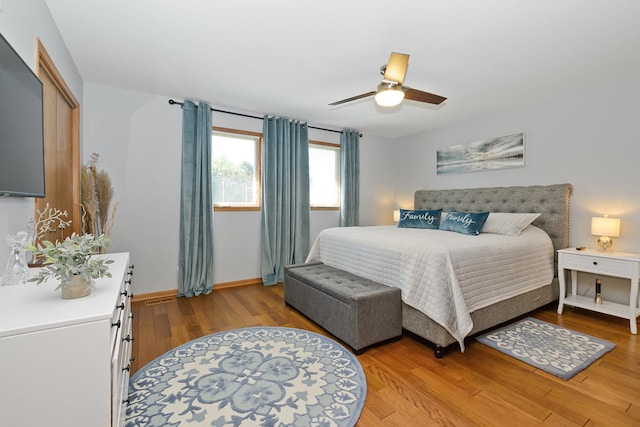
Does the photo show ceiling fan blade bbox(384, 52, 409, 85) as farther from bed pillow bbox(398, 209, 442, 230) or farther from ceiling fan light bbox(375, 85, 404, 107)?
bed pillow bbox(398, 209, 442, 230)

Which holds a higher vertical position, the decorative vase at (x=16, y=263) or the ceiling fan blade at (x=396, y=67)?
the ceiling fan blade at (x=396, y=67)

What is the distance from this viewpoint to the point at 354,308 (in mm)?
2131

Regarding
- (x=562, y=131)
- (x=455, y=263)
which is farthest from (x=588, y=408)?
(x=562, y=131)

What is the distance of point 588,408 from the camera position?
160 cm

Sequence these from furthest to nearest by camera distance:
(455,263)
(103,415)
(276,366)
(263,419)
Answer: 1. (455,263)
2. (276,366)
3. (263,419)
4. (103,415)

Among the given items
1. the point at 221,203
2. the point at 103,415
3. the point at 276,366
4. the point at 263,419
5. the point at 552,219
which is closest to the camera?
the point at 103,415

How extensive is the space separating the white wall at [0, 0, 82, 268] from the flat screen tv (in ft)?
0.38

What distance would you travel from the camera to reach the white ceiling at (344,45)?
6.10 ft

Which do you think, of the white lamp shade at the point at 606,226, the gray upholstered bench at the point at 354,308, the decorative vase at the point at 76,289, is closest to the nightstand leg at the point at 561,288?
the white lamp shade at the point at 606,226

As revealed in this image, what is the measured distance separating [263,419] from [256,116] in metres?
3.47

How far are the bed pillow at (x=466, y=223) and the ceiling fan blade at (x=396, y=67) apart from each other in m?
1.87

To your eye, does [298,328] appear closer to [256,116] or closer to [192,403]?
[192,403]

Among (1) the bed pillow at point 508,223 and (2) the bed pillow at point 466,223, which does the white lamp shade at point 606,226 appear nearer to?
(1) the bed pillow at point 508,223

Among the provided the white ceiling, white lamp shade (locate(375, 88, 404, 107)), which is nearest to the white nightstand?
the white ceiling
